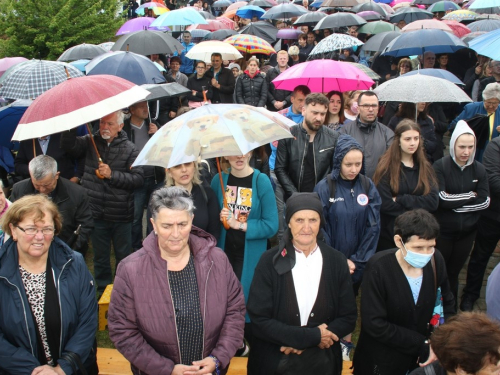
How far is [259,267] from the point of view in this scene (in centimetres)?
344

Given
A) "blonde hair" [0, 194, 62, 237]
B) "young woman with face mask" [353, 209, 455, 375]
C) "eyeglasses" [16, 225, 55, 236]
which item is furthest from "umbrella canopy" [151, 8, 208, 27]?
"young woman with face mask" [353, 209, 455, 375]

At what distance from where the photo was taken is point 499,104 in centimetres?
635

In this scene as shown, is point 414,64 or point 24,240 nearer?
point 24,240

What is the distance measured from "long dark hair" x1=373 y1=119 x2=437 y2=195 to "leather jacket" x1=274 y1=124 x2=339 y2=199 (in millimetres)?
684

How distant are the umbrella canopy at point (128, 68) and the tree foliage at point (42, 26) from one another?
314 inches

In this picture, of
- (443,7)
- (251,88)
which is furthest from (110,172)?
(443,7)

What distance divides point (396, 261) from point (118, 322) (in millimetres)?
1843

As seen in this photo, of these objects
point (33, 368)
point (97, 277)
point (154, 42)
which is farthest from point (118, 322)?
point (154, 42)

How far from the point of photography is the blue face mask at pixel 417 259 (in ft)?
11.3

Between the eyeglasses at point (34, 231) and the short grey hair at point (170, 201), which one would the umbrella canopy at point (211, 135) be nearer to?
the short grey hair at point (170, 201)

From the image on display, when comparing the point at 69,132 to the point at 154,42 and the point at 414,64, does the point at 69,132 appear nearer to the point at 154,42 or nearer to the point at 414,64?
the point at 154,42

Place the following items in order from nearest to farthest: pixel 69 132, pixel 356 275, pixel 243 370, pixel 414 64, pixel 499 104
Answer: pixel 243 370 < pixel 356 275 < pixel 69 132 < pixel 499 104 < pixel 414 64

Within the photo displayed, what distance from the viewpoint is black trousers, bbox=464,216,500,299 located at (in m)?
5.39

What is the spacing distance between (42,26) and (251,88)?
7.47 metres
